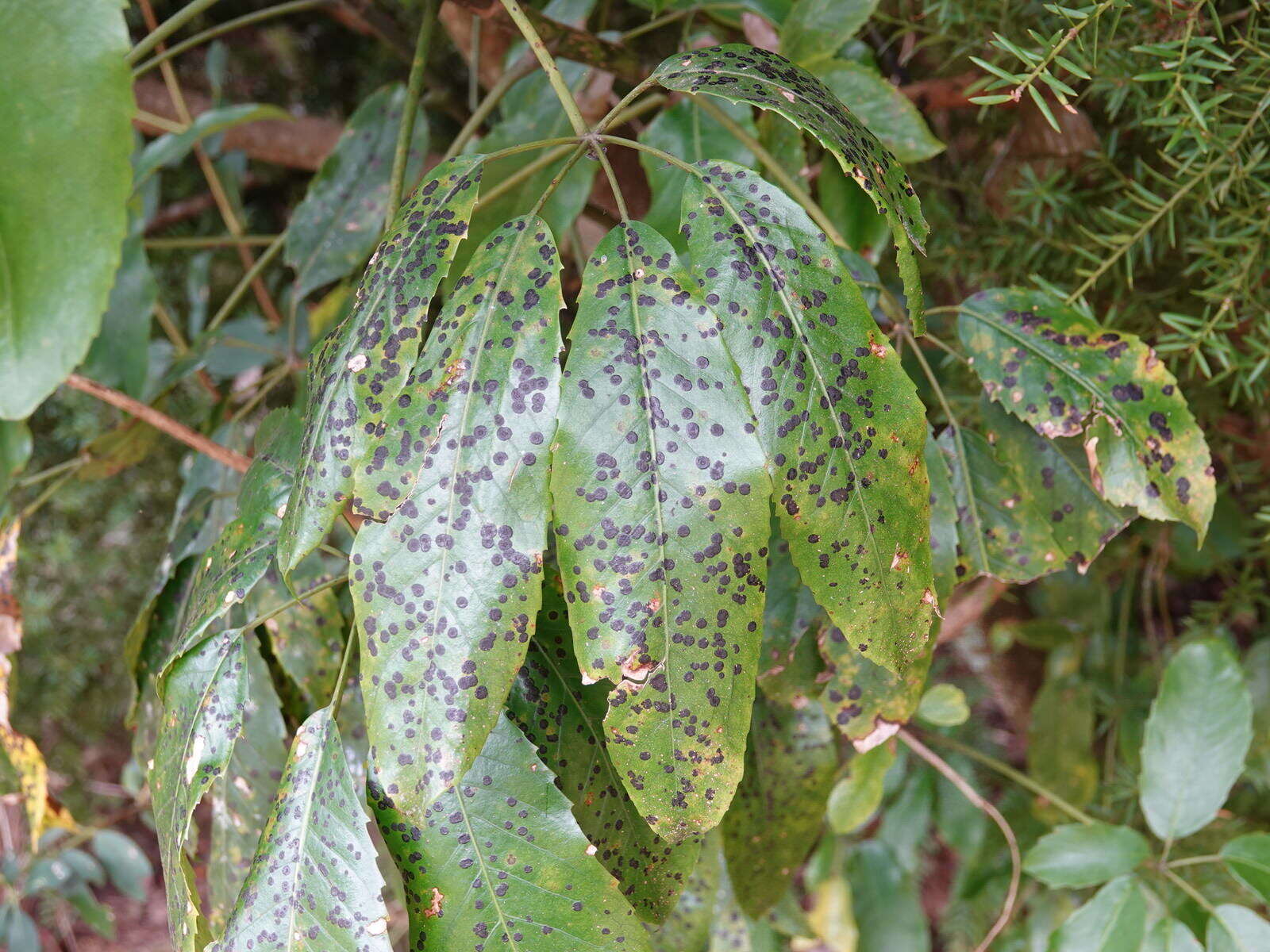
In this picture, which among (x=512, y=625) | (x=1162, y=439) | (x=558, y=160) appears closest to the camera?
(x=512, y=625)

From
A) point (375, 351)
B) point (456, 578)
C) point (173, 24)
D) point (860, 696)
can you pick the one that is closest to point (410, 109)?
point (173, 24)

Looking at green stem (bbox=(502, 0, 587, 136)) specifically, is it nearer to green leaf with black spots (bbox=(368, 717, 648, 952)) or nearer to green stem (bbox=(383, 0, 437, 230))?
green stem (bbox=(383, 0, 437, 230))

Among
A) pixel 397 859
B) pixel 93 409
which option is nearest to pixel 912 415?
pixel 397 859

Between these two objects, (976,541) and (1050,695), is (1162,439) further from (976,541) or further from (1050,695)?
(1050,695)

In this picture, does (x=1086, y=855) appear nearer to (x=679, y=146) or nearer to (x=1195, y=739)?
(x=1195, y=739)

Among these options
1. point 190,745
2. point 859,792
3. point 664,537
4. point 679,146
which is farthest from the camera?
point 859,792

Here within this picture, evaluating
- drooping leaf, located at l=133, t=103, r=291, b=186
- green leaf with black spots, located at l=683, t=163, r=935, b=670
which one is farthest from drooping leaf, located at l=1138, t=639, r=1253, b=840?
drooping leaf, located at l=133, t=103, r=291, b=186
